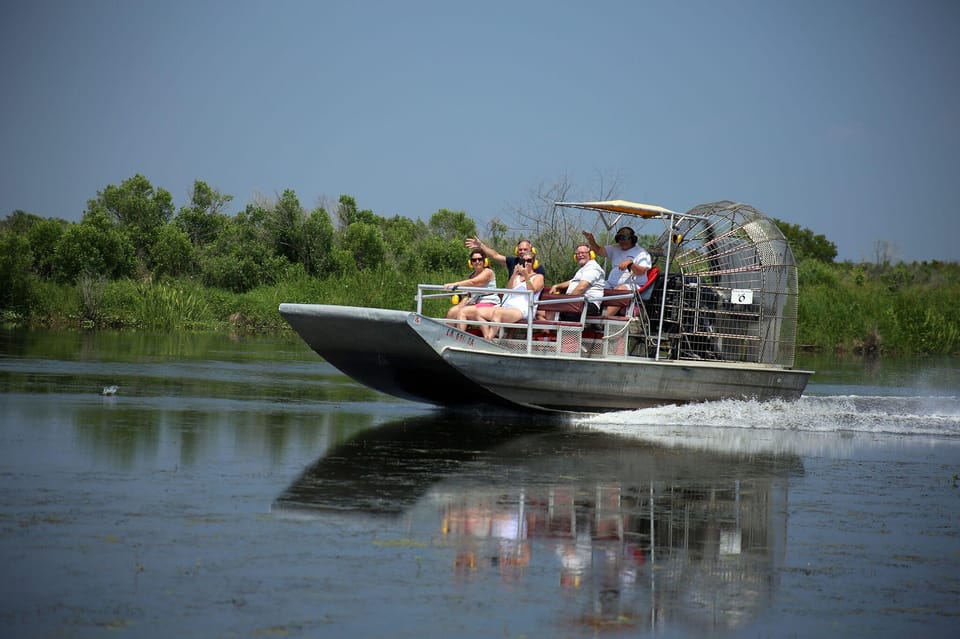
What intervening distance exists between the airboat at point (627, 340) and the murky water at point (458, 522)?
17.6 inches

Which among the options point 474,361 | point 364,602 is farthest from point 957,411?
point 364,602

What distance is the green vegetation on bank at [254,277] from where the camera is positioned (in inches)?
1422

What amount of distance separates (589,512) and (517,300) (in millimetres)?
6857

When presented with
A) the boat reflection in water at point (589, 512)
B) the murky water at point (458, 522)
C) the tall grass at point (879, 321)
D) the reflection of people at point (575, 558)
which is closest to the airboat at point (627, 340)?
the murky water at point (458, 522)

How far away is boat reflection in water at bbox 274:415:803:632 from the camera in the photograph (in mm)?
7102

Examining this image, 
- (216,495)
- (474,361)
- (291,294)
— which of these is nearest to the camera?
(216,495)

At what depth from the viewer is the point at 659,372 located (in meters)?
15.9

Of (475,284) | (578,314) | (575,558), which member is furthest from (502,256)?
(575,558)

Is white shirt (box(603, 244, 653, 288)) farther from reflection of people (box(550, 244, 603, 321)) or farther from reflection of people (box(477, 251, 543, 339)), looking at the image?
reflection of people (box(477, 251, 543, 339))

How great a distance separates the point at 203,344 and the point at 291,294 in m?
9.81

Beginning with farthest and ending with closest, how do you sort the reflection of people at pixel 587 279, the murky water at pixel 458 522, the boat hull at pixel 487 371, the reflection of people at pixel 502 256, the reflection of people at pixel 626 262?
1. the reflection of people at pixel 626 262
2. the reflection of people at pixel 587 279
3. the reflection of people at pixel 502 256
4. the boat hull at pixel 487 371
5. the murky water at pixel 458 522

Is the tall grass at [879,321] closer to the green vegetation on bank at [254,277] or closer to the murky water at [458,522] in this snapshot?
the green vegetation on bank at [254,277]

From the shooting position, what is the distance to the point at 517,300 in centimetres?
1600

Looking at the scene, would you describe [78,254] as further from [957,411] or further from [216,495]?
[216,495]
